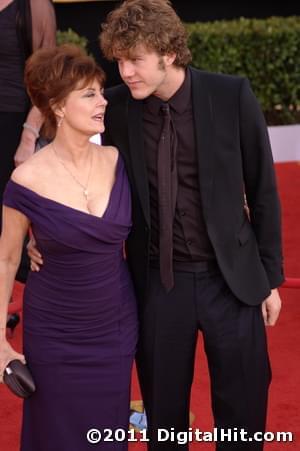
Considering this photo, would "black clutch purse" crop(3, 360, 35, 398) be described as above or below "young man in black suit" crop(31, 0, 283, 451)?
below

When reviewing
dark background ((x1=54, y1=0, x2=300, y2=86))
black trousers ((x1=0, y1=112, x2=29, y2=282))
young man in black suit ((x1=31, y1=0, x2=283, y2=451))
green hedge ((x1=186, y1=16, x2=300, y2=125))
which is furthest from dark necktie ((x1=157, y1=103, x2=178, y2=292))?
dark background ((x1=54, y1=0, x2=300, y2=86))

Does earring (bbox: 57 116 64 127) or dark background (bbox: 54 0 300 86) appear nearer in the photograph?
earring (bbox: 57 116 64 127)

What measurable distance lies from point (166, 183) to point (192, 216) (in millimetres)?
157

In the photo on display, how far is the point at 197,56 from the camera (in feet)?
33.9

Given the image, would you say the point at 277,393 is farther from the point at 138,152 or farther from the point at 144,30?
the point at 144,30

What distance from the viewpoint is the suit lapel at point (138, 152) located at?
3.38 m

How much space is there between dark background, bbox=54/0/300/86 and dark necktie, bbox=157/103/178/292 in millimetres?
7233

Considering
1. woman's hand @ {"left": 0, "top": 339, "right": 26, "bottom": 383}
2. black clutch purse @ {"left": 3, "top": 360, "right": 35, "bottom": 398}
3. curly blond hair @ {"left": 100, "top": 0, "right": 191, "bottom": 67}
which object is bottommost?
black clutch purse @ {"left": 3, "top": 360, "right": 35, "bottom": 398}

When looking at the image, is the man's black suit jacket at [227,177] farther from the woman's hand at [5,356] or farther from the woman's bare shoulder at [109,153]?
the woman's hand at [5,356]

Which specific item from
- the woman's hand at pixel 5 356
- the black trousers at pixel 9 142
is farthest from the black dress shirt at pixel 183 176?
the black trousers at pixel 9 142

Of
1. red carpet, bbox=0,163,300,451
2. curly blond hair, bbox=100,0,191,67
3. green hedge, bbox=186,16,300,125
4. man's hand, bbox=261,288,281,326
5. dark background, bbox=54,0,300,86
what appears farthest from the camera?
dark background, bbox=54,0,300,86

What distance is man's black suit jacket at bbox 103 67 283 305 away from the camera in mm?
3373

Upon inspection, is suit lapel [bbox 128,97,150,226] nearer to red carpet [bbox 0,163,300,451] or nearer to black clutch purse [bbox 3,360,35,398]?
black clutch purse [bbox 3,360,35,398]

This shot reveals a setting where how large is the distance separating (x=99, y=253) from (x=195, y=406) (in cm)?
157
